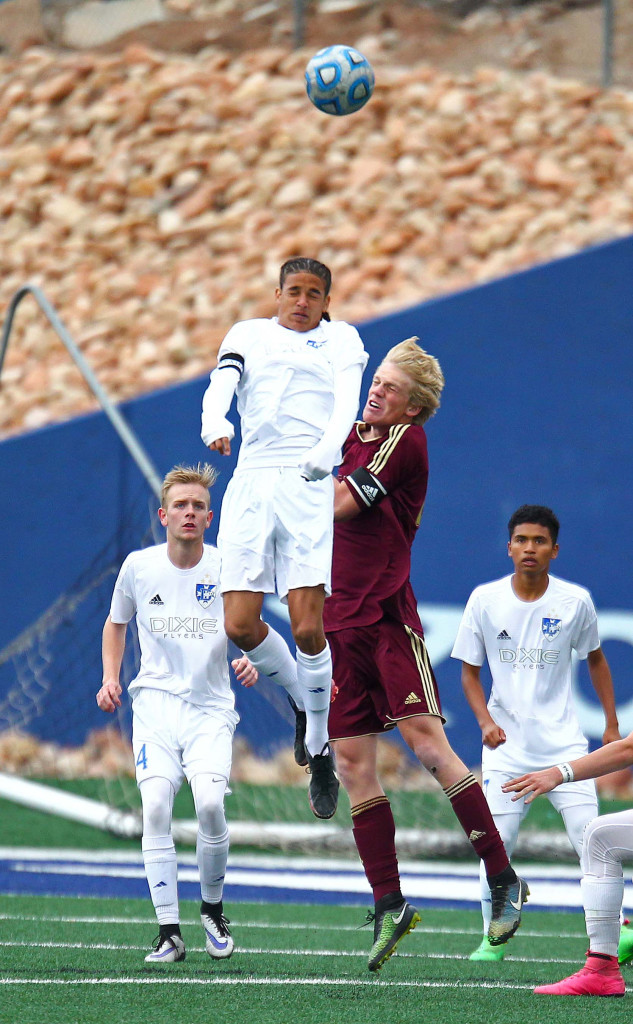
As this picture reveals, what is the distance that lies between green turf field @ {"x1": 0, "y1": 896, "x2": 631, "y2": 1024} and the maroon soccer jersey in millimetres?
1244

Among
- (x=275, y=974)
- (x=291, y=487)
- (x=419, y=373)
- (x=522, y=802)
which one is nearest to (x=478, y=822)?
(x=522, y=802)

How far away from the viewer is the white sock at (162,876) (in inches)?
199

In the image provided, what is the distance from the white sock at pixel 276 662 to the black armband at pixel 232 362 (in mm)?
968

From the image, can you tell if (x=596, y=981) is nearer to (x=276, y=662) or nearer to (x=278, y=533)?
(x=276, y=662)

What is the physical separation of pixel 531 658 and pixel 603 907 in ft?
4.98

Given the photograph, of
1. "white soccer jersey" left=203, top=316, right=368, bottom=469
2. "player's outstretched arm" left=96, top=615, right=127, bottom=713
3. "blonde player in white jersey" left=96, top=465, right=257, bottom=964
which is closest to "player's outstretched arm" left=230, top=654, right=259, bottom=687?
"blonde player in white jersey" left=96, top=465, right=257, bottom=964

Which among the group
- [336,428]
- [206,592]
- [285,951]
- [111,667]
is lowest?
[285,951]

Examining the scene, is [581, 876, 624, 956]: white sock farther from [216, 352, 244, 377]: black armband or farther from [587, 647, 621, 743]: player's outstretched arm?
[216, 352, 244, 377]: black armband

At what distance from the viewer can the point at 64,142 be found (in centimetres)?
1692

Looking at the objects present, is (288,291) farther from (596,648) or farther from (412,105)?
(412,105)

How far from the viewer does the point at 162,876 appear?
5.11m

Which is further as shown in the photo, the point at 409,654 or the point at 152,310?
the point at 152,310

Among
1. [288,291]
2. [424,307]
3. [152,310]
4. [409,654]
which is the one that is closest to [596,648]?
[409,654]

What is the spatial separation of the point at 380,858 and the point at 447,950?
1.05m
